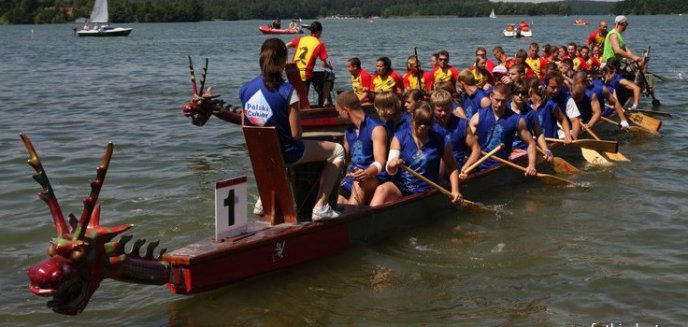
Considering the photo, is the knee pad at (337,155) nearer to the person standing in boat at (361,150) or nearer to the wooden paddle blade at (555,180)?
the person standing in boat at (361,150)

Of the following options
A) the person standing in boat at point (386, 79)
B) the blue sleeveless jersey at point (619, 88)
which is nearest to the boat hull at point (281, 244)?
the person standing in boat at point (386, 79)

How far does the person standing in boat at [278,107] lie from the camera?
6172 mm

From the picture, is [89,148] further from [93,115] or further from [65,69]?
[65,69]

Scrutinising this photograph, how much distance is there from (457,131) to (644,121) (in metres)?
7.14

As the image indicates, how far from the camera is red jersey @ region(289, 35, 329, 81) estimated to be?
555 inches

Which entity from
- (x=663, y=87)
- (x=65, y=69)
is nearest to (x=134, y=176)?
(x=663, y=87)

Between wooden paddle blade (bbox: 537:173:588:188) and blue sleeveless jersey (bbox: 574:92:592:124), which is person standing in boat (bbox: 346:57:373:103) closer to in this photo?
blue sleeveless jersey (bbox: 574:92:592:124)

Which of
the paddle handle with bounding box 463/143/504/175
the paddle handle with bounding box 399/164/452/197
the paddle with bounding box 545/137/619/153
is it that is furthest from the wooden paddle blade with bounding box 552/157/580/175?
the paddle handle with bounding box 399/164/452/197

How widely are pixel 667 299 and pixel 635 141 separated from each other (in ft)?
26.1

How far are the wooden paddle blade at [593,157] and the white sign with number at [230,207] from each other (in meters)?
6.83

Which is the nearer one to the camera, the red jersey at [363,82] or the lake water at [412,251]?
the lake water at [412,251]

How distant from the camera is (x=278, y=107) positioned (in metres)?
6.36

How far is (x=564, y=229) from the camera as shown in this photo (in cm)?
888

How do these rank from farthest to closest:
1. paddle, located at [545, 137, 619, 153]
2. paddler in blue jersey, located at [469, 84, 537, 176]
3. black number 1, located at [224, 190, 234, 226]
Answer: paddle, located at [545, 137, 619, 153]
paddler in blue jersey, located at [469, 84, 537, 176]
black number 1, located at [224, 190, 234, 226]
